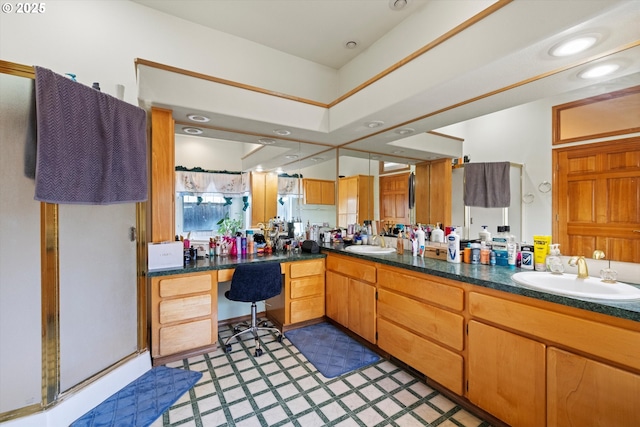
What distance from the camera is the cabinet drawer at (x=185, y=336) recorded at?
2.15m

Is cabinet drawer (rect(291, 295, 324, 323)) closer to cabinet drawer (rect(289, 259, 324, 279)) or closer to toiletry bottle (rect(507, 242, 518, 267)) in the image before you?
cabinet drawer (rect(289, 259, 324, 279))

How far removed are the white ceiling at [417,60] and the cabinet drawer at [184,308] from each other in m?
1.63

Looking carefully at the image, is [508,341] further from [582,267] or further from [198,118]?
[198,118]

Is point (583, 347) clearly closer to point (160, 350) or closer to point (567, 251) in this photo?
point (567, 251)

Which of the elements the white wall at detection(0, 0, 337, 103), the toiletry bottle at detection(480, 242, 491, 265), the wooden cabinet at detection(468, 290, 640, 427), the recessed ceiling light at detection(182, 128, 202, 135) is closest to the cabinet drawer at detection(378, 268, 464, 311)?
the wooden cabinet at detection(468, 290, 640, 427)

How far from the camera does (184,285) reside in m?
2.19

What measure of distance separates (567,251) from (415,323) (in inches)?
43.4

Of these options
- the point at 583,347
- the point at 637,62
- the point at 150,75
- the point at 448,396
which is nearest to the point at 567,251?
the point at 583,347

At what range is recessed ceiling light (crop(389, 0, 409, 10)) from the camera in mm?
2232

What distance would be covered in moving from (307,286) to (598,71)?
2.78 meters

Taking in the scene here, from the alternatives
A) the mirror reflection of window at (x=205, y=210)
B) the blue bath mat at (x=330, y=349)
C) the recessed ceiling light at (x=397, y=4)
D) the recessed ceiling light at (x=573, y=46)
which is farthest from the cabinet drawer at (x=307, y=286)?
the recessed ceiling light at (x=397, y=4)

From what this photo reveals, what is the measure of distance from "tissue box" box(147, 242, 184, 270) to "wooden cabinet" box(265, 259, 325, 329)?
39.3 inches

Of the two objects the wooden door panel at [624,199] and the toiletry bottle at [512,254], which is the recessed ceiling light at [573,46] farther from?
the toiletry bottle at [512,254]

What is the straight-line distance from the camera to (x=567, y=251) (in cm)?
168
